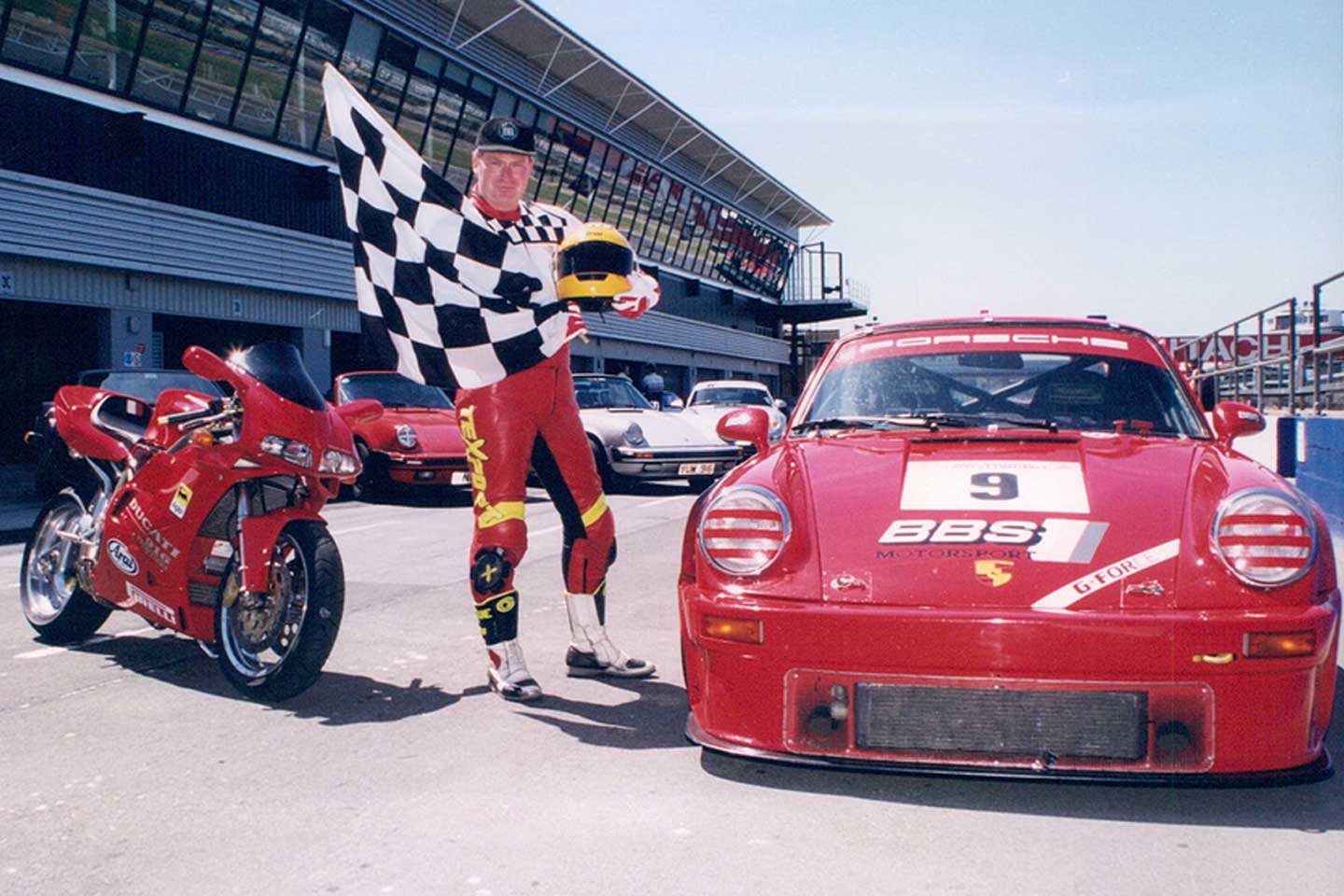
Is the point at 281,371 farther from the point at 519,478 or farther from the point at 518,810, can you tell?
the point at 518,810

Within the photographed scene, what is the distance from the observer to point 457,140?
78.0 feet

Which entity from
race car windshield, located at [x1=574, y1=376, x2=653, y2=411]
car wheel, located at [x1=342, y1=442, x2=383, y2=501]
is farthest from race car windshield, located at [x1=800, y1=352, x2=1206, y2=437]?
race car windshield, located at [x1=574, y1=376, x2=653, y2=411]

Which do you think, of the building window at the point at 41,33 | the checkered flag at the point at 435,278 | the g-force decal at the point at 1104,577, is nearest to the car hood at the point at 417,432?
the checkered flag at the point at 435,278

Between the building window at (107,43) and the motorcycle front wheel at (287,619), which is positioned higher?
the building window at (107,43)

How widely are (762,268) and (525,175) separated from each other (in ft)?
144

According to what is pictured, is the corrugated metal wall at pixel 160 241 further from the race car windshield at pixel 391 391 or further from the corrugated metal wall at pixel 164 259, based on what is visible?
the race car windshield at pixel 391 391

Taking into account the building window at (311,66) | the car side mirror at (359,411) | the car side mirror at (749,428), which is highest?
the building window at (311,66)

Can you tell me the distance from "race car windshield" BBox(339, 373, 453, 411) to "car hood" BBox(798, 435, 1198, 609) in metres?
9.47

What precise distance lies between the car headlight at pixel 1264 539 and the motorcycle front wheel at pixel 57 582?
4.03m

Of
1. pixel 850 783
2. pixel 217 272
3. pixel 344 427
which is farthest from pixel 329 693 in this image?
pixel 217 272

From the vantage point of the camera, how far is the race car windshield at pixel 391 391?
40.0 ft

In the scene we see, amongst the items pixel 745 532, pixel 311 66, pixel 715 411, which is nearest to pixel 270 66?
pixel 311 66

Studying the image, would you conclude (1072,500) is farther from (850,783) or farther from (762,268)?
(762,268)

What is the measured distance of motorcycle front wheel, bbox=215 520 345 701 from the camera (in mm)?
3729
